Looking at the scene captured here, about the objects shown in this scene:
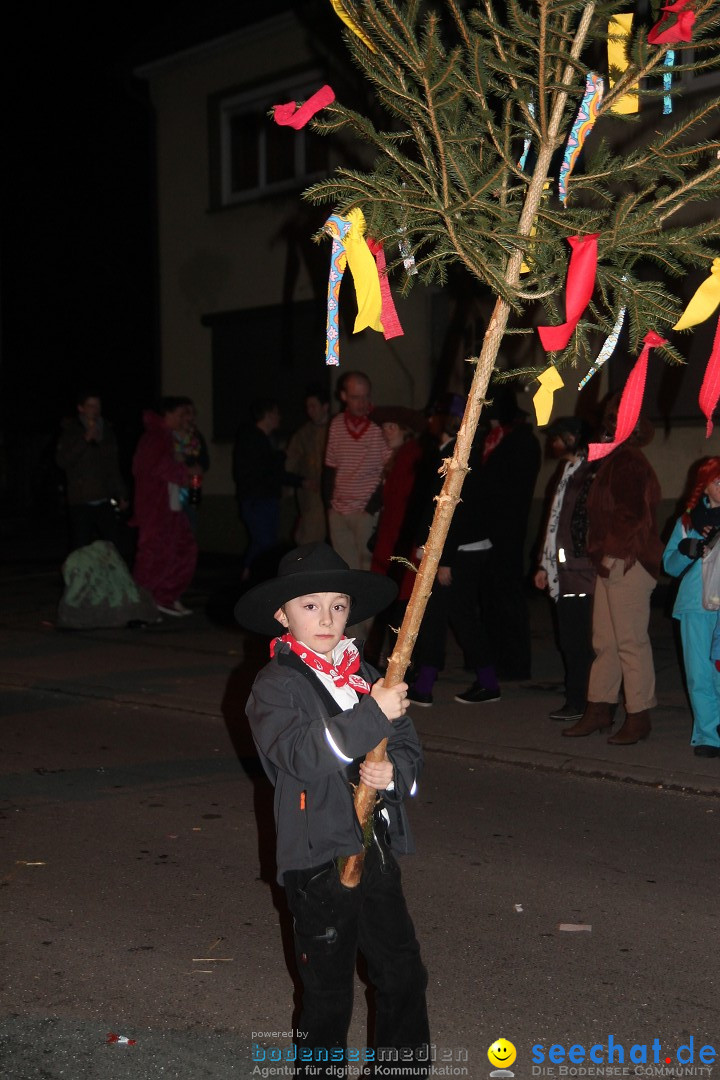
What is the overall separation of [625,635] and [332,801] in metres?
4.18

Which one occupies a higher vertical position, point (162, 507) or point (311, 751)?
point (162, 507)

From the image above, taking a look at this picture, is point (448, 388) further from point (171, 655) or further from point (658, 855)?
point (658, 855)

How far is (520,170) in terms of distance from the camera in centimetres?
289

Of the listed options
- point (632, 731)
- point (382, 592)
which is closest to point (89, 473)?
point (632, 731)

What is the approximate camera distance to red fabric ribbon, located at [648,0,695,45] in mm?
2695

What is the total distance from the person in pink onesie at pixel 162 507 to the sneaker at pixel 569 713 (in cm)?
511

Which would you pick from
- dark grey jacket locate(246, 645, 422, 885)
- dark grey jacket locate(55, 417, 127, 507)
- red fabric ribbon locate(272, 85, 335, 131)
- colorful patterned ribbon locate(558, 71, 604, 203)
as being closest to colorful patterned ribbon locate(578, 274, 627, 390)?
colorful patterned ribbon locate(558, 71, 604, 203)

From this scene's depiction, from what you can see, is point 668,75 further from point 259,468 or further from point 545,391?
point 259,468

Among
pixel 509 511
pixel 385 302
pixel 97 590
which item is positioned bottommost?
pixel 97 590

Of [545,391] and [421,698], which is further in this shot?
[421,698]

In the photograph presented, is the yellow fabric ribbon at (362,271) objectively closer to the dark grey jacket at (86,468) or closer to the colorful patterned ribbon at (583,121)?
the colorful patterned ribbon at (583,121)

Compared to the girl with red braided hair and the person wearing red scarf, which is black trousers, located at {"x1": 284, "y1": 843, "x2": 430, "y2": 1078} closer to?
the person wearing red scarf

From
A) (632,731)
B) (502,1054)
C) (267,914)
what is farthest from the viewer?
(632,731)

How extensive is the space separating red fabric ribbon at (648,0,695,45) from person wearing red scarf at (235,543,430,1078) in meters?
1.45
